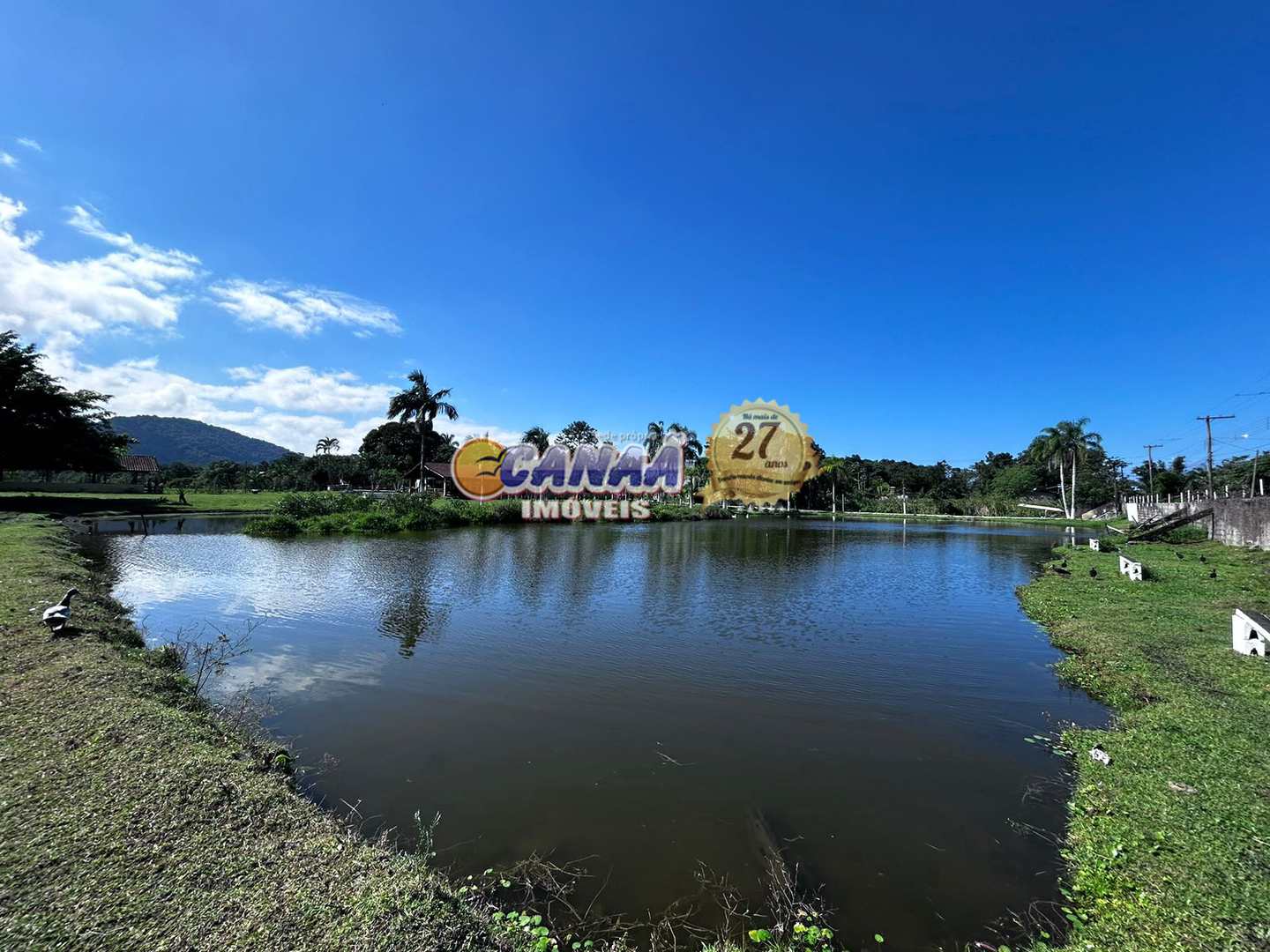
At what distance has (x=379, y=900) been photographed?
10.9 ft

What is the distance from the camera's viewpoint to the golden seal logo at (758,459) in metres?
59.0

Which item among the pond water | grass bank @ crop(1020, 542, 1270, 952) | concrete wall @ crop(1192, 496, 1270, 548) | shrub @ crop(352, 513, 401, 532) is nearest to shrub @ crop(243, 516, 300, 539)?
shrub @ crop(352, 513, 401, 532)

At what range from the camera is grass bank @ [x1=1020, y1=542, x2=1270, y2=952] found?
3.70 m

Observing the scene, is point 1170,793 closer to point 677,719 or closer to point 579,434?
point 677,719

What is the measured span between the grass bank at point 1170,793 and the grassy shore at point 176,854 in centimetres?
428

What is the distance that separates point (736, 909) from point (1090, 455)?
106 metres

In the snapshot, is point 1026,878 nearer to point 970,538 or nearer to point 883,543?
point 883,543

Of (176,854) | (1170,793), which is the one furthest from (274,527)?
(1170,793)

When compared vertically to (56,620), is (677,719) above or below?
below

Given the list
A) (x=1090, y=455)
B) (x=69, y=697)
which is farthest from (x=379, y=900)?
(x=1090, y=455)

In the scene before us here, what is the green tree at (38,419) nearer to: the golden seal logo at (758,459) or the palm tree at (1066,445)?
the golden seal logo at (758,459)

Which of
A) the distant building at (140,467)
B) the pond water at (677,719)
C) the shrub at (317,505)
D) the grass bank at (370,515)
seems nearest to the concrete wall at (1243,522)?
the pond water at (677,719)

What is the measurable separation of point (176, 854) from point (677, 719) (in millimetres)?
5714

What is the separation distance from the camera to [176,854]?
3.53m
